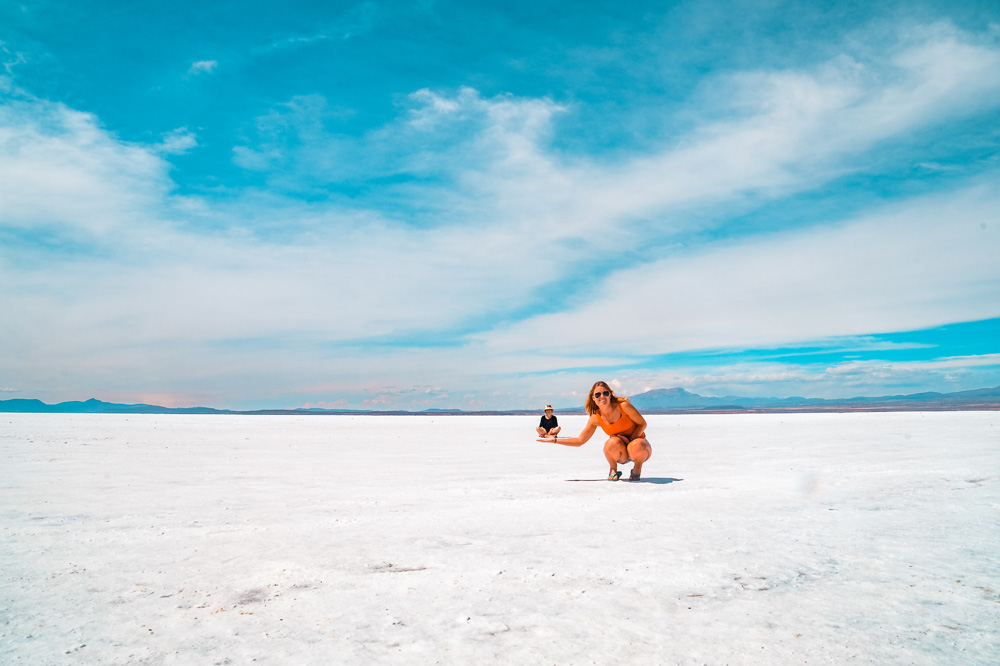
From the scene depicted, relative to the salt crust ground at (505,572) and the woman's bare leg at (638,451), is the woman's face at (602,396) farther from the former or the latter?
the salt crust ground at (505,572)

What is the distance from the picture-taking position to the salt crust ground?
3.36 m

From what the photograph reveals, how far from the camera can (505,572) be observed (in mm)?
4695

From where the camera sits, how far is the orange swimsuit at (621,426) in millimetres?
10094

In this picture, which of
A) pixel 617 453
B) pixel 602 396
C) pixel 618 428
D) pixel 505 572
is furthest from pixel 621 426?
pixel 505 572

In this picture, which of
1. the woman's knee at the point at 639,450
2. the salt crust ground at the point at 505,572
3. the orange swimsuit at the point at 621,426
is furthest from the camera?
the orange swimsuit at the point at 621,426

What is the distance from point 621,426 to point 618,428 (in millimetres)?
68

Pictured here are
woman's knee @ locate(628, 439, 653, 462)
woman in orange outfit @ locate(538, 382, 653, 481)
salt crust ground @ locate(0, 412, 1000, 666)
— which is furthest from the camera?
woman in orange outfit @ locate(538, 382, 653, 481)

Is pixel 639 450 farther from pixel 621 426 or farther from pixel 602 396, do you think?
pixel 602 396

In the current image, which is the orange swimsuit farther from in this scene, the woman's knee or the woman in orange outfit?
the woman's knee

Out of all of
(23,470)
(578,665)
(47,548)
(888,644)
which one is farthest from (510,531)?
(23,470)

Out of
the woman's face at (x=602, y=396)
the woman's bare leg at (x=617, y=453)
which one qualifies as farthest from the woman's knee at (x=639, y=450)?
the woman's face at (x=602, y=396)

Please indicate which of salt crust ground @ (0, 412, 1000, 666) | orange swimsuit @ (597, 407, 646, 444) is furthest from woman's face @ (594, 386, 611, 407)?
salt crust ground @ (0, 412, 1000, 666)

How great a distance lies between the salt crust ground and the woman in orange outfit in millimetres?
552

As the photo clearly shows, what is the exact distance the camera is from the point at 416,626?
3.65 m
